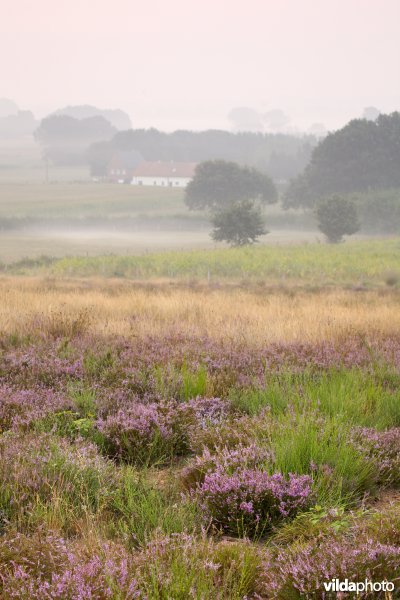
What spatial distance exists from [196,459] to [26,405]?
1.87m

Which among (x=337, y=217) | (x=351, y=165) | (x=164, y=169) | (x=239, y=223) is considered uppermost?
(x=164, y=169)

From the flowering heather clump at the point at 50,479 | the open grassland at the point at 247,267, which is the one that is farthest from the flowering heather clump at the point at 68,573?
the open grassland at the point at 247,267

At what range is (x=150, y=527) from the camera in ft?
12.5

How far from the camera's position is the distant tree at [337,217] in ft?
194

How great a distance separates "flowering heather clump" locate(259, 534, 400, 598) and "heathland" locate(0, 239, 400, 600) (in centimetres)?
1

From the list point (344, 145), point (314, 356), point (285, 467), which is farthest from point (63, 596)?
point (344, 145)

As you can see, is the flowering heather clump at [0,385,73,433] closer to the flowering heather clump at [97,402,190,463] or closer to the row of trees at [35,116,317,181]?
the flowering heather clump at [97,402,190,463]

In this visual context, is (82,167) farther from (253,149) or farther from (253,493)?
(253,493)

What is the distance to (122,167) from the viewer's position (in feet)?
502

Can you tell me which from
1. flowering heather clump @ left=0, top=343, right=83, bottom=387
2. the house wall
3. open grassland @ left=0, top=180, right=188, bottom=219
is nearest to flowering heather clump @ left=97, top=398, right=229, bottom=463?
flowering heather clump @ left=0, top=343, right=83, bottom=387

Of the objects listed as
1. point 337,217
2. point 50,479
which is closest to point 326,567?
point 50,479

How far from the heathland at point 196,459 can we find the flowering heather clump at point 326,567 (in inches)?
0.4

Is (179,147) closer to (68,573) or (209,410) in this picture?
(209,410)

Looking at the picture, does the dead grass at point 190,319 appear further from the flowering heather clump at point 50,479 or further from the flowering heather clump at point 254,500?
the flowering heather clump at point 254,500
